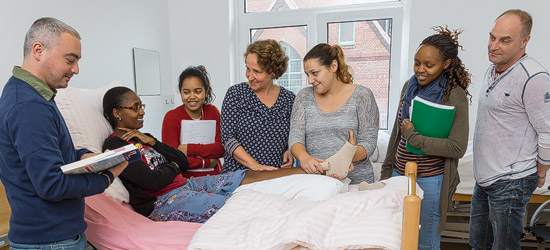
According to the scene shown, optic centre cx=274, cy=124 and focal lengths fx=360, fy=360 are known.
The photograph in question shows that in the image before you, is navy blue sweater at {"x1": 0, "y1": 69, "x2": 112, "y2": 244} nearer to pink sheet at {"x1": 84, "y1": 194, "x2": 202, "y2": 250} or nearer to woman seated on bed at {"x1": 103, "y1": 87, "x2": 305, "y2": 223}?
pink sheet at {"x1": 84, "y1": 194, "x2": 202, "y2": 250}

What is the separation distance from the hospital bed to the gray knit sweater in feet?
0.80

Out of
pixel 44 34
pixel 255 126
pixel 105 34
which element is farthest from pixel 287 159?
pixel 105 34

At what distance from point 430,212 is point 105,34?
2540 millimetres

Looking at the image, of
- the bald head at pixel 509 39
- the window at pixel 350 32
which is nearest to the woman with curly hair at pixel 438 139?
the bald head at pixel 509 39

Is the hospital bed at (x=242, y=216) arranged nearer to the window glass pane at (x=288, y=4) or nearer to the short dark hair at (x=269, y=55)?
the short dark hair at (x=269, y=55)

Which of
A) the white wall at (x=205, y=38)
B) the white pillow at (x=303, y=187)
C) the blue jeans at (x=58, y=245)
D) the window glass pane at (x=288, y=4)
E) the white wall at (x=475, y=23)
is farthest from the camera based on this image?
the white wall at (x=205, y=38)

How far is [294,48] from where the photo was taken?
11.9ft

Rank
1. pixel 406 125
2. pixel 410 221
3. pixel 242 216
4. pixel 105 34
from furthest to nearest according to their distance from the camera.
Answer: pixel 105 34 < pixel 406 125 < pixel 242 216 < pixel 410 221

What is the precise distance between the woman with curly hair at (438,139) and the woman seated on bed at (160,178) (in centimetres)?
53

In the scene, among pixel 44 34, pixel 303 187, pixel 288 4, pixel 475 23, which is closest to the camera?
pixel 44 34

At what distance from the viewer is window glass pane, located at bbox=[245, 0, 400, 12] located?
136 inches

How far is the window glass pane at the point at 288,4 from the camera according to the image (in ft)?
11.4

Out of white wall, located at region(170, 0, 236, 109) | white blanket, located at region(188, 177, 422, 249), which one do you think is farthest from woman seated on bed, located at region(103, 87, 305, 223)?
white wall, located at region(170, 0, 236, 109)

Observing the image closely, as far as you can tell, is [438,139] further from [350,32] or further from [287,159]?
[350,32]
